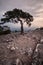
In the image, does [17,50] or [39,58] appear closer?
[39,58]

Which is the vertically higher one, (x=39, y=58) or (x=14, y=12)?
(x=14, y=12)

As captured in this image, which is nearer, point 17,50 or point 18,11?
point 17,50

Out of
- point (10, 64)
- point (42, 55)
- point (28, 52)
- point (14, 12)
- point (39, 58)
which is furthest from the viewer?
point (14, 12)

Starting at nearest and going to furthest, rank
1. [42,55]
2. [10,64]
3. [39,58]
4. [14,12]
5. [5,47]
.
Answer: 1. [10,64]
2. [39,58]
3. [42,55]
4. [5,47]
5. [14,12]

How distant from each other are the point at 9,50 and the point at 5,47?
713 mm

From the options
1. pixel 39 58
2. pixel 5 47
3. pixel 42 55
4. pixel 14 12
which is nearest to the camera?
pixel 39 58

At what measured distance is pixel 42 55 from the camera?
283 inches

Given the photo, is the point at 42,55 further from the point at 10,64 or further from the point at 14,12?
the point at 14,12

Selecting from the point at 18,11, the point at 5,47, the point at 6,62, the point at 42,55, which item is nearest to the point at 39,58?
the point at 42,55

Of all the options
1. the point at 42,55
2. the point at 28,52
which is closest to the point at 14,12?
the point at 28,52

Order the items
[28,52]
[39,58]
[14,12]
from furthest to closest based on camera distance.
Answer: [14,12] → [28,52] → [39,58]

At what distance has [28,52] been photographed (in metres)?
8.12

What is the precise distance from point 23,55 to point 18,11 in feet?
30.7

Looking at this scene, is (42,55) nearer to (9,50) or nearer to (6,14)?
(9,50)
